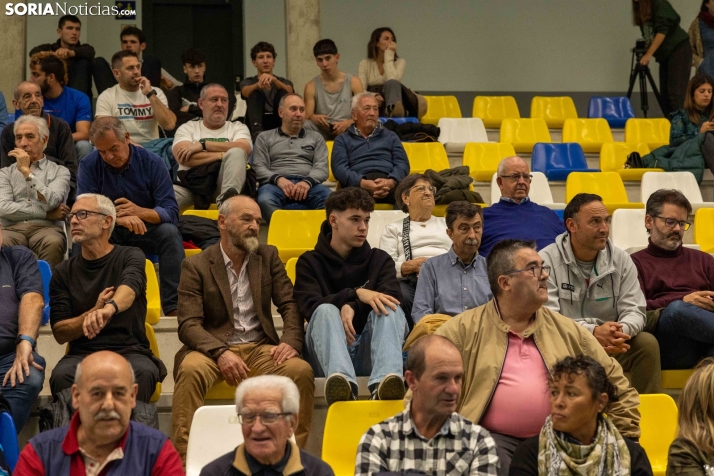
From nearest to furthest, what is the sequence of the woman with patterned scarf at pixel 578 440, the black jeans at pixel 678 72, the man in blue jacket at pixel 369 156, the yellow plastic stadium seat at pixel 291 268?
the woman with patterned scarf at pixel 578 440 → the yellow plastic stadium seat at pixel 291 268 → the man in blue jacket at pixel 369 156 → the black jeans at pixel 678 72

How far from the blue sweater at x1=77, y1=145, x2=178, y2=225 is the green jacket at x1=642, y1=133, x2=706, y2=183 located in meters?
3.52

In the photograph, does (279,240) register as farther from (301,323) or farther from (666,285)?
(666,285)

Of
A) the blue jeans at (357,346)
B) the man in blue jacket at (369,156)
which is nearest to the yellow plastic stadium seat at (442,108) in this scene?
the man in blue jacket at (369,156)

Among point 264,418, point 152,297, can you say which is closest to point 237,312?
point 152,297

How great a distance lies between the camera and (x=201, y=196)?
19.7ft

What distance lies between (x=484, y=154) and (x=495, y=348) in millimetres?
3836

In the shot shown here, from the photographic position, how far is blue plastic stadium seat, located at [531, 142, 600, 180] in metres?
7.18

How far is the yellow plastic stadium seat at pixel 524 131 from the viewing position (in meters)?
8.03

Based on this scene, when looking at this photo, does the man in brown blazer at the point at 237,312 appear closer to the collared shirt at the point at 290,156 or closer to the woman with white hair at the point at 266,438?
the woman with white hair at the point at 266,438

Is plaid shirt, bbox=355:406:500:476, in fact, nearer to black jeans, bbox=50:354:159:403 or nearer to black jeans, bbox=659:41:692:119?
black jeans, bbox=50:354:159:403

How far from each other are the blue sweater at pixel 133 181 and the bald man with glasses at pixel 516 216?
155 cm

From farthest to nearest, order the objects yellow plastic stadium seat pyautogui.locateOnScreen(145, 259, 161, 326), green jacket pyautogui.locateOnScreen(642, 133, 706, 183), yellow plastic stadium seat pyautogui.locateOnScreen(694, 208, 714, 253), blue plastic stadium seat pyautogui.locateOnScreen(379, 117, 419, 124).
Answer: blue plastic stadium seat pyautogui.locateOnScreen(379, 117, 419, 124) → green jacket pyautogui.locateOnScreen(642, 133, 706, 183) → yellow plastic stadium seat pyautogui.locateOnScreen(694, 208, 714, 253) → yellow plastic stadium seat pyautogui.locateOnScreen(145, 259, 161, 326)

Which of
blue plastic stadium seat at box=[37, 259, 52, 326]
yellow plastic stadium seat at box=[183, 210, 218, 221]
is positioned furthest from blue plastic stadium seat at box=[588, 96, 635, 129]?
blue plastic stadium seat at box=[37, 259, 52, 326]

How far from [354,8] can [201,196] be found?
15.9 feet
